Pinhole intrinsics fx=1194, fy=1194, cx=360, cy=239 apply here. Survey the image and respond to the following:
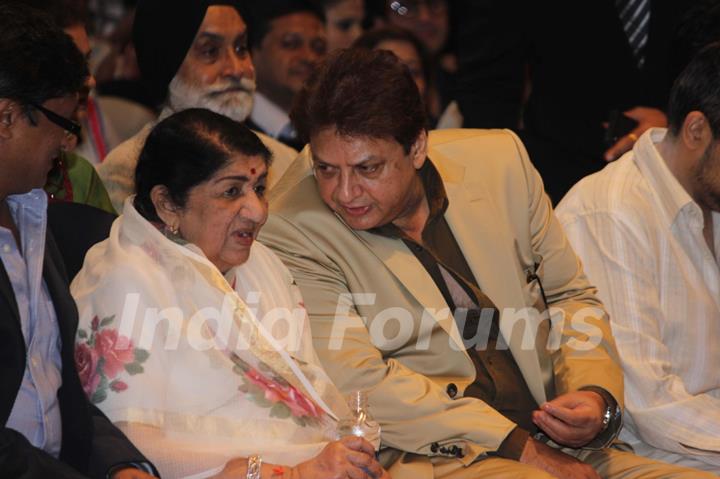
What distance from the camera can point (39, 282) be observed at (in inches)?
124

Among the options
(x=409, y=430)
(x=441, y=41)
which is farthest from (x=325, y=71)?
(x=441, y=41)

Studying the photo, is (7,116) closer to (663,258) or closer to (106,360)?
(106,360)

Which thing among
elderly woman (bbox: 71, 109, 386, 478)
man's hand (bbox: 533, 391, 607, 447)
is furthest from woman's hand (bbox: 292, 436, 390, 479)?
man's hand (bbox: 533, 391, 607, 447)

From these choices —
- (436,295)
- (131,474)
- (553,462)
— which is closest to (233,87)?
(436,295)

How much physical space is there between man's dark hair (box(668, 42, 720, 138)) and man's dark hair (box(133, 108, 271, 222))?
5.18 feet

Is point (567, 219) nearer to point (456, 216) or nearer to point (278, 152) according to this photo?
point (456, 216)

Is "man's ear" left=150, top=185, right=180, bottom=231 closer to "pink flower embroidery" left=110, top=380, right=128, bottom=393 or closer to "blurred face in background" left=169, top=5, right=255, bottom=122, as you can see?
"pink flower embroidery" left=110, top=380, right=128, bottom=393

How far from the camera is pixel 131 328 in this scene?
319 centimetres

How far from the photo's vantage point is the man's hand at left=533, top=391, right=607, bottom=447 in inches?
141

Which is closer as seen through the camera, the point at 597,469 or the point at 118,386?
the point at 118,386

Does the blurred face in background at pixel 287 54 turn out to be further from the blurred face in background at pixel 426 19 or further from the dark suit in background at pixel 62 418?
the dark suit in background at pixel 62 418

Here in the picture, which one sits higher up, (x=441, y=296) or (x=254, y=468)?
(x=441, y=296)

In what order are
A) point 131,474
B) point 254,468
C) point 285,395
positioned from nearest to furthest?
point 131,474, point 254,468, point 285,395

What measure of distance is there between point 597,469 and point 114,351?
1.57 metres
